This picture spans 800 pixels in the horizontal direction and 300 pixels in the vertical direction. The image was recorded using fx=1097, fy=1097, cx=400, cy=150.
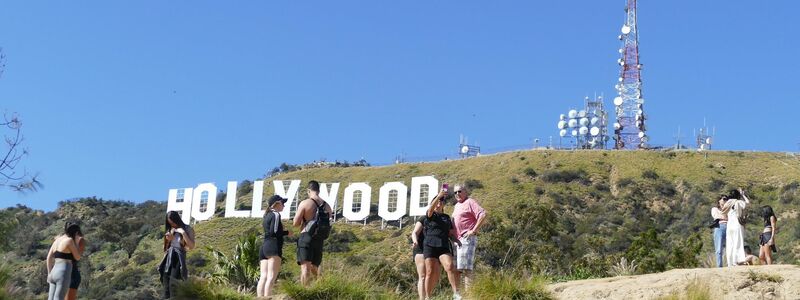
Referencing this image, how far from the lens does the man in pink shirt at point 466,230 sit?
499 inches

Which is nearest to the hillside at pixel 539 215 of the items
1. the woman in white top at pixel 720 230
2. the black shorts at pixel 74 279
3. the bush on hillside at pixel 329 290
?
the woman in white top at pixel 720 230

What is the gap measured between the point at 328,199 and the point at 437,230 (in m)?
42.7

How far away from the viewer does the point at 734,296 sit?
11.9 meters

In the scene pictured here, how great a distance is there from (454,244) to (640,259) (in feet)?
87.5

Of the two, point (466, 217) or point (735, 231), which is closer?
point (466, 217)

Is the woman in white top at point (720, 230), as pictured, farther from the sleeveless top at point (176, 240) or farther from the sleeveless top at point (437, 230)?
the sleeveless top at point (176, 240)

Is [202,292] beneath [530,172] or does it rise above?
beneath

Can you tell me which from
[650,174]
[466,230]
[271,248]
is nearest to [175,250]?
[271,248]

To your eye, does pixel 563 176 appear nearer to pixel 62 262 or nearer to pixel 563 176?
pixel 563 176

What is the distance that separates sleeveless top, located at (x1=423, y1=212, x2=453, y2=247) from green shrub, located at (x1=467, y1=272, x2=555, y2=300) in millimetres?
742

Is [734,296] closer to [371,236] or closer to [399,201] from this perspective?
[399,201]

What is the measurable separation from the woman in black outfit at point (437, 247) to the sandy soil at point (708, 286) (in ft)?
3.80

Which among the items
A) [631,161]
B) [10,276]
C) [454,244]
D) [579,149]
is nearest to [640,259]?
[454,244]

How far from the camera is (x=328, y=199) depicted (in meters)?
54.9
